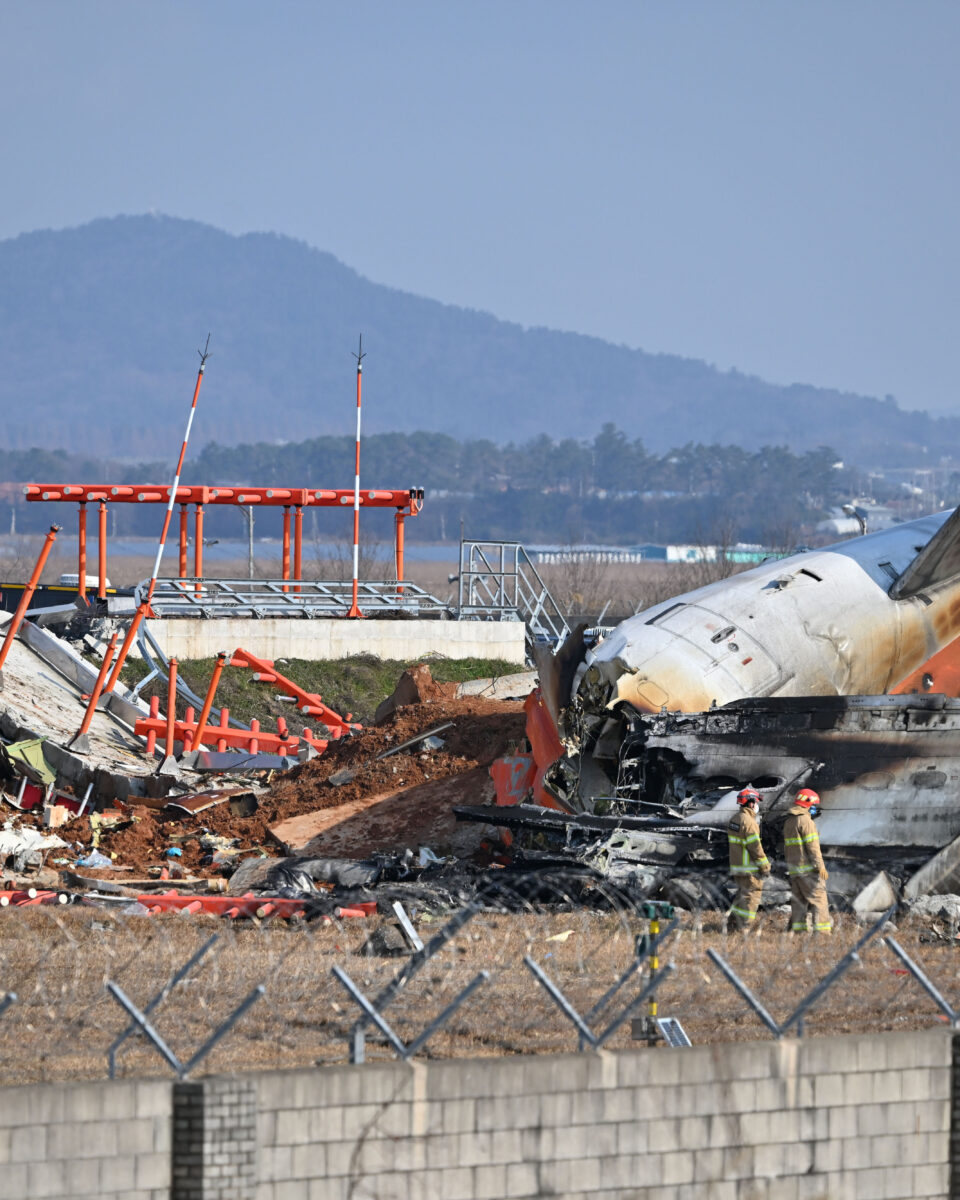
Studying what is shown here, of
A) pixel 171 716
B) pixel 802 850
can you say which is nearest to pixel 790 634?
pixel 802 850

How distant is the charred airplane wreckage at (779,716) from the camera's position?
20641 millimetres

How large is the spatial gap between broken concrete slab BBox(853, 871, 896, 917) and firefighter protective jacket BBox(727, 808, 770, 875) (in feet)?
4.66

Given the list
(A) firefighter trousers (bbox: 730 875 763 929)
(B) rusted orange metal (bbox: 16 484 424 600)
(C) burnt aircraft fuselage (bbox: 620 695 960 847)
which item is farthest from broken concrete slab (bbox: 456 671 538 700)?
(A) firefighter trousers (bbox: 730 875 763 929)

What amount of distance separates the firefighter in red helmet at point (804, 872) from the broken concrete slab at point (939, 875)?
1.37 m

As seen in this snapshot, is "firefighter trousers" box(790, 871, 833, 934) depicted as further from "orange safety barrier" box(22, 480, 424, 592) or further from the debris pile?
"orange safety barrier" box(22, 480, 424, 592)

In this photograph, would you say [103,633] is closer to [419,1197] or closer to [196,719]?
[196,719]

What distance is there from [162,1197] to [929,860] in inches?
458

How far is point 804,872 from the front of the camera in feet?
60.3

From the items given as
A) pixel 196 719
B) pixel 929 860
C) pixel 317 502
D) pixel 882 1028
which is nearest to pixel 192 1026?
pixel 882 1028

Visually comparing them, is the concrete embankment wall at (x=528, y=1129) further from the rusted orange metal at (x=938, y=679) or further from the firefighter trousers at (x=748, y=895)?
the rusted orange metal at (x=938, y=679)

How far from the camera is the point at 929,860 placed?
65.3ft

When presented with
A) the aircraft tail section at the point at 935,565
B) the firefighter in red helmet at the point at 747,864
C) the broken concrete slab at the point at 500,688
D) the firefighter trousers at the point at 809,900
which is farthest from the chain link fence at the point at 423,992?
the broken concrete slab at the point at 500,688

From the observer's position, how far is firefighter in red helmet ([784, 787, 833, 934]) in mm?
18219

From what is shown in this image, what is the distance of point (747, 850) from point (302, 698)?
2104 cm
